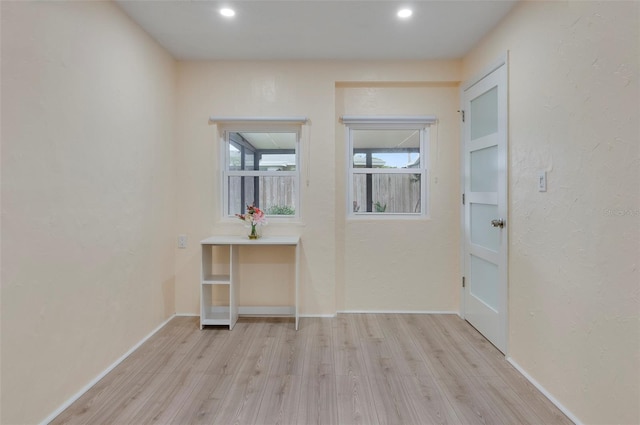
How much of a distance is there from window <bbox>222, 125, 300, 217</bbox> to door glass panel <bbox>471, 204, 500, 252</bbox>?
170 centimetres

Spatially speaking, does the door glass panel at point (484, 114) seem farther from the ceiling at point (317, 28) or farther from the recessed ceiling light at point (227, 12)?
the recessed ceiling light at point (227, 12)

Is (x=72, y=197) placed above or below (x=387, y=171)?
below

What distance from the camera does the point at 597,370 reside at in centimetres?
149

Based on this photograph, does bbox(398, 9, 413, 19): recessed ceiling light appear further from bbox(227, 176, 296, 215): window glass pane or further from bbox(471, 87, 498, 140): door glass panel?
bbox(227, 176, 296, 215): window glass pane

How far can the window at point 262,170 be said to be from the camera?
3.12m

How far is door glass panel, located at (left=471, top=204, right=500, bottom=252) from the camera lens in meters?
2.41

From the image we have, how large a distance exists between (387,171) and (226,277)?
1.95 meters

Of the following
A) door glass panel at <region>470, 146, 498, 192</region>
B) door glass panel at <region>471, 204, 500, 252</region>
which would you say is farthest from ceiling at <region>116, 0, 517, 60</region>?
door glass panel at <region>471, 204, 500, 252</region>

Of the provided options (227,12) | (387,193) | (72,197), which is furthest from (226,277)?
(227,12)

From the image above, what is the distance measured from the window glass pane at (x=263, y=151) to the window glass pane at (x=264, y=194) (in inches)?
5.0

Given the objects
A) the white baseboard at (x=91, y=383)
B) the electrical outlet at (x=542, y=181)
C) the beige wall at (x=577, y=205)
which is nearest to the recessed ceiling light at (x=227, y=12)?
the beige wall at (x=577, y=205)

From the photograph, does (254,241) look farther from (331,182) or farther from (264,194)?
(331,182)

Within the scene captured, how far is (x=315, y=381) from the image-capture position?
1936mm

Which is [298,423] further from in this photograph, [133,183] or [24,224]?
[133,183]
